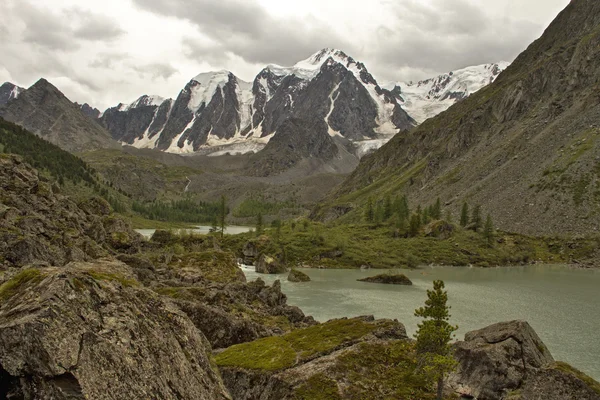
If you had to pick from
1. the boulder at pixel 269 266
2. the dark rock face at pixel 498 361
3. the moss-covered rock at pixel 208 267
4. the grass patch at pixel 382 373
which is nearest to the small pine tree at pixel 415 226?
the boulder at pixel 269 266

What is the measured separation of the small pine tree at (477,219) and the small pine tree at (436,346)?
138548 mm

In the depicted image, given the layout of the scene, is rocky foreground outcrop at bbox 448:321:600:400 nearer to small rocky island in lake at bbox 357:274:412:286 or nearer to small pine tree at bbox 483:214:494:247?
small rocky island in lake at bbox 357:274:412:286

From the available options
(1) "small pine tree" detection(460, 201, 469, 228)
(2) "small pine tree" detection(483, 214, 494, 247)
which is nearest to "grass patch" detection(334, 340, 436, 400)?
(2) "small pine tree" detection(483, 214, 494, 247)

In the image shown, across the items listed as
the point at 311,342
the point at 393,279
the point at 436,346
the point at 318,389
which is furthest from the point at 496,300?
Result: the point at 318,389

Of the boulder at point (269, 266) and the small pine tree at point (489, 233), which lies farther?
the small pine tree at point (489, 233)

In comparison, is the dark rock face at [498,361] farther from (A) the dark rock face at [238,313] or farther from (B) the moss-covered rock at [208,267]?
(B) the moss-covered rock at [208,267]

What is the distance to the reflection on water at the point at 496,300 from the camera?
177 feet

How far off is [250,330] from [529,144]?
193 metres

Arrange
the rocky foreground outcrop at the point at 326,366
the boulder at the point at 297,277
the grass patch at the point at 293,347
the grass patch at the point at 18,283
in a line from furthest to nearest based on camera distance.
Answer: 1. the boulder at the point at 297,277
2. the grass patch at the point at 293,347
3. the rocky foreground outcrop at the point at 326,366
4. the grass patch at the point at 18,283

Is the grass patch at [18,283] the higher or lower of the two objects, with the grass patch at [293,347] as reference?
higher

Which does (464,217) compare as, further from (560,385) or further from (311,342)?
(311,342)

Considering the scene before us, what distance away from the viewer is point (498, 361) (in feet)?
102

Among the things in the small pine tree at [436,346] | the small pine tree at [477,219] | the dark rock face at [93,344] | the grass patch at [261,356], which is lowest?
the grass patch at [261,356]

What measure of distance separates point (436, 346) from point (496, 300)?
2367 inches
